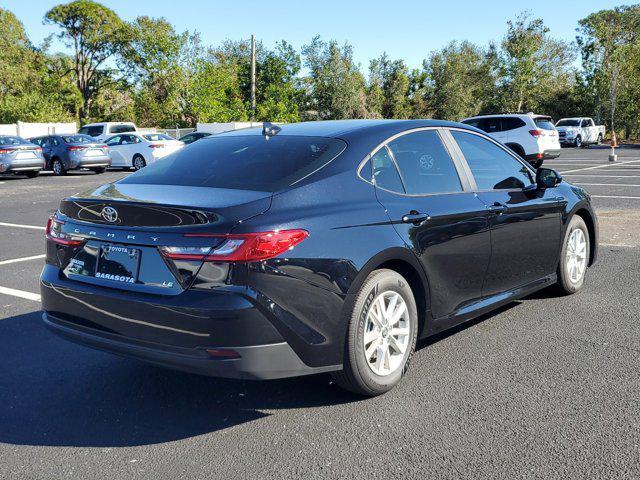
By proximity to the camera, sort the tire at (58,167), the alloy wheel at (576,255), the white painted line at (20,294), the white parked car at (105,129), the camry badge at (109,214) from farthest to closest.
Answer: the white parked car at (105,129), the tire at (58,167), the white painted line at (20,294), the alloy wheel at (576,255), the camry badge at (109,214)

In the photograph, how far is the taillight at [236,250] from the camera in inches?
123

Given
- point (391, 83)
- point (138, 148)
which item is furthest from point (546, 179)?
point (391, 83)

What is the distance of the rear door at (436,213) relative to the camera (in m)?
3.96

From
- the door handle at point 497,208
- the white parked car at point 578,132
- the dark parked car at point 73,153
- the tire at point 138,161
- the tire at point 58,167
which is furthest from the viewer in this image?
the white parked car at point 578,132

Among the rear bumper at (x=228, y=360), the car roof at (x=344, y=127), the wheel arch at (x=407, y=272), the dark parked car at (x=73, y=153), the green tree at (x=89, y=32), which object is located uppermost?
the green tree at (x=89, y=32)

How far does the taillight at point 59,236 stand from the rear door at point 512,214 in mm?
2616

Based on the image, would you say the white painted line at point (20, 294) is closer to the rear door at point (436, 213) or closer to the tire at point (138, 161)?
the rear door at point (436, 213)

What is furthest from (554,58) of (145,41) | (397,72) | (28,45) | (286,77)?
(28,45)

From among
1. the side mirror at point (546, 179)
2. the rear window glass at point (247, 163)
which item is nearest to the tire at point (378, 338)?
the rear window glass at point (247, 163)

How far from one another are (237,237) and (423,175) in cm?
158

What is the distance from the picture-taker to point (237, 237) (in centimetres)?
315

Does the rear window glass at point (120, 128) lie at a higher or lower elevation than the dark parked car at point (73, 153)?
higher

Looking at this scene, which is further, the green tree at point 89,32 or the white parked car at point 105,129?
the green tree at point 89,32

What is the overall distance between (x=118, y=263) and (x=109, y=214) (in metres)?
0.28
